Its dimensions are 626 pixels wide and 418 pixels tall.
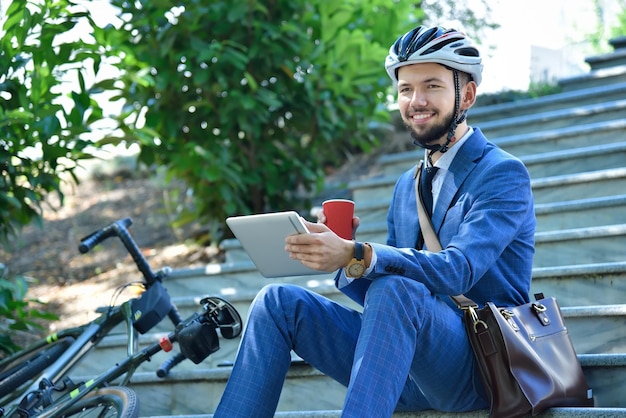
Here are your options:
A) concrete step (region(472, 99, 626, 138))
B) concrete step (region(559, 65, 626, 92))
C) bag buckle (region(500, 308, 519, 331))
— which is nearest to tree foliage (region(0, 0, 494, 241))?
concrete step (region(472, 99, 626, 138))

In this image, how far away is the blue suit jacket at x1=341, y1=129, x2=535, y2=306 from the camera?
2.40 m

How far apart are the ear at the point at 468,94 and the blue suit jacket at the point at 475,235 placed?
0.10 metres

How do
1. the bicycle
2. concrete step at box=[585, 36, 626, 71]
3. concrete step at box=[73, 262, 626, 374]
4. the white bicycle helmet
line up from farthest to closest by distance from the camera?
concrete step at box=[585, 36, 626, 71], concrete step at box=[73, 262, 626, 374], the bicycle, the white bicycle helmet

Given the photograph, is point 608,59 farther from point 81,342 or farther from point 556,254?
point 81,342

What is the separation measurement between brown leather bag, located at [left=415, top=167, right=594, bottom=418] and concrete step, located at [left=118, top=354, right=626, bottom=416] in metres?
0.22

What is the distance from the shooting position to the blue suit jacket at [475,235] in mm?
2396

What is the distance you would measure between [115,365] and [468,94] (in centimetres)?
150

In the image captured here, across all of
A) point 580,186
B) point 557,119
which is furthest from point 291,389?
point 557,119

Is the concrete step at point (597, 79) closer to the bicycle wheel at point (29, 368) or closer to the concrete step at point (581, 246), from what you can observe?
the concrete step at point (581, 246)

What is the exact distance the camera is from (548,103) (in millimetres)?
5578

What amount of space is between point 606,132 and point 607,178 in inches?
26.2

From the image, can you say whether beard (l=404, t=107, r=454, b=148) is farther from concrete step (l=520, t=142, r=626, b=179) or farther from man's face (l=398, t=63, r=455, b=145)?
concrete step (l=520, t=142, r=626, b=179)

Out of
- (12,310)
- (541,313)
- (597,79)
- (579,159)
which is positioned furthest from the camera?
(597,79)

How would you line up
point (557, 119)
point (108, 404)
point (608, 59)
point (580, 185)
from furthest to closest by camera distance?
point (608, 59)
point (557, 119)
point (580, 185)
point (108, 404)
